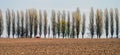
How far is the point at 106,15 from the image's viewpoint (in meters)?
89.9

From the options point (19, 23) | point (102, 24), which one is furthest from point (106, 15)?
point (19, 23)

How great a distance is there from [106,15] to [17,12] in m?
26.9

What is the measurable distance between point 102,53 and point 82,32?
62900 millimetres

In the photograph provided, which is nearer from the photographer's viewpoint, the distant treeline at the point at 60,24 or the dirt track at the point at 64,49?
the dirt track at the point at 64,49

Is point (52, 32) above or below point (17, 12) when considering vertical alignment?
below

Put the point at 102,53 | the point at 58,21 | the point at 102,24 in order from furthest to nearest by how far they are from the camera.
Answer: the point at 58,21
the point at 102,24
the point at 102,53

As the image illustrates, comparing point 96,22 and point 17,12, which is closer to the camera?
point 96,22

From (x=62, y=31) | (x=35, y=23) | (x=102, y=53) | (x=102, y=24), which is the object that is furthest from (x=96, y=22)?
(x=102, y=53)

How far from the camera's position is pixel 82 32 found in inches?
3494

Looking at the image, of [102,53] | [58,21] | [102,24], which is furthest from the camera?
[58,21]

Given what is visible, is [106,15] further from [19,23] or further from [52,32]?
[19,23]

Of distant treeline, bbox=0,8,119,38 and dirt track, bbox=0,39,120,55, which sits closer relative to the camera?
dirt track, bbox=0,39,120,55

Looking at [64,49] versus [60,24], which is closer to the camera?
[64,49]

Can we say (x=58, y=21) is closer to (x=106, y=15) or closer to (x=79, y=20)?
(x=79, y=20)
